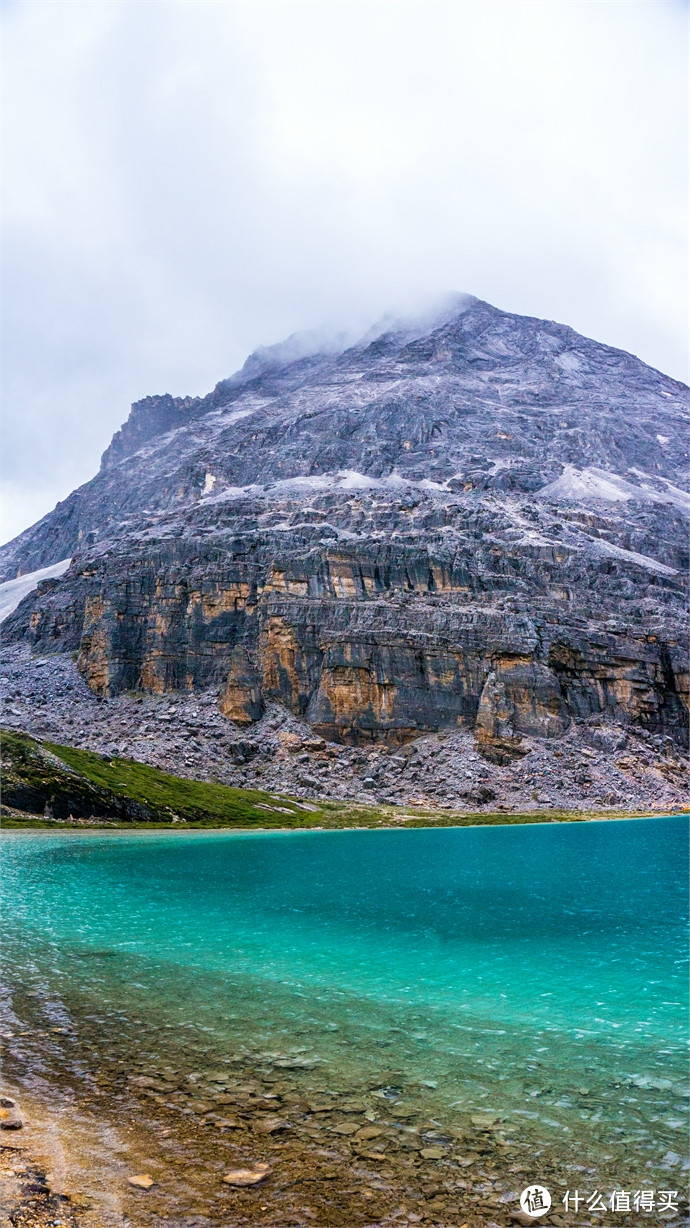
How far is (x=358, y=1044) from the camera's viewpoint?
66.2ft

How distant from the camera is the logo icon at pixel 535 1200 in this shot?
12031mm

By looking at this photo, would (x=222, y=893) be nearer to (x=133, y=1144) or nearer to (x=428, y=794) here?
(x=133, y=1144)

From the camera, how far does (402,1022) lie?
876 inches

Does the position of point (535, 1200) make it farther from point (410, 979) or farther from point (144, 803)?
point (144, 803)

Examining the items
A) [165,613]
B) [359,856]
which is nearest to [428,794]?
[359,856]

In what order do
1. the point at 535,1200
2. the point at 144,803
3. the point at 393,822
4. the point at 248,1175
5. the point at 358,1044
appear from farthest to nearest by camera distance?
the point at 393,822, the point at 144,803, the point at 358,1044, the point at 248,1175, the point at 535,1200

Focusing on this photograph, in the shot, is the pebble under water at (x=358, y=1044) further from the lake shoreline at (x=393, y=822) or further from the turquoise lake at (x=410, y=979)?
the lake shoreline at (x=393, y=822)

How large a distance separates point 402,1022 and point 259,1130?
8854 mm

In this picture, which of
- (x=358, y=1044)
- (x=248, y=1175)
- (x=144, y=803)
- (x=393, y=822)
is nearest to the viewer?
(x=248, y=1175)

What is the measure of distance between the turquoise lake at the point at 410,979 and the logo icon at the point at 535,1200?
182 centimetres

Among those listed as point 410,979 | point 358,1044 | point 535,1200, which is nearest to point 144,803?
point 410,979

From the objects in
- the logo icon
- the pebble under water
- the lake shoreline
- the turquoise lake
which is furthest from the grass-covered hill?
the logo icon

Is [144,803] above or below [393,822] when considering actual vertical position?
above

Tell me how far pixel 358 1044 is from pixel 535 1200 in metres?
8.50
